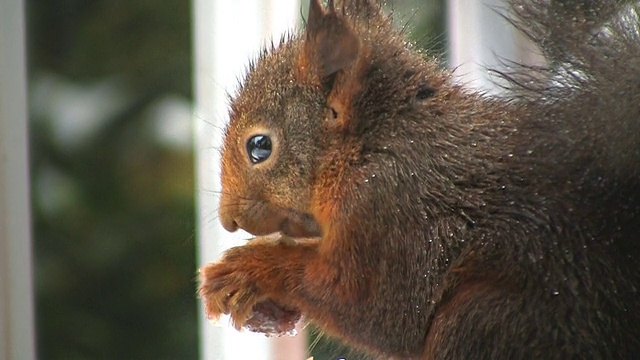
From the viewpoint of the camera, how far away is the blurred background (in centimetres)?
166

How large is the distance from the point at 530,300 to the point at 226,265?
0.39m

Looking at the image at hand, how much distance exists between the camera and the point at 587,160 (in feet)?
3.22

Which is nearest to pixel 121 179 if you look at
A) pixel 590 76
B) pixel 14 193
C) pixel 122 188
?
pixel 122 188

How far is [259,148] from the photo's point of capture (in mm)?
1163

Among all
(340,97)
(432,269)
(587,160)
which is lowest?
(432,269)

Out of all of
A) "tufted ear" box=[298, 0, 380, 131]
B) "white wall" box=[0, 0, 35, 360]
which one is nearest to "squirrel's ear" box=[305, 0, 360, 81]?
"tufted ear" box=[298, 0, 380, 131]

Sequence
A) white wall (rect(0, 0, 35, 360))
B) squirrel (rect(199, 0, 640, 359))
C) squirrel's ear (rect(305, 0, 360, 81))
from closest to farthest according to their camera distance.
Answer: squirrel (rect(199, 0, 640, 359)) → squirrel's ear (rect(305, 0, 360, 81)) → white wall (rect(0, 0, 35, 360))

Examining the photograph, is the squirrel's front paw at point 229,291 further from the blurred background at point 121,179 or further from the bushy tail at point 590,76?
the blurred background at point 121,179

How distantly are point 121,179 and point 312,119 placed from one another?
741 millimetres

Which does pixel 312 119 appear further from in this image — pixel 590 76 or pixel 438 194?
pixel 590 76

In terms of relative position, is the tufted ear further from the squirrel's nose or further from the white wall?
the white wall

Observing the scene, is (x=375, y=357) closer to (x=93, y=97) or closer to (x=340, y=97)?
(x=340, y=97)

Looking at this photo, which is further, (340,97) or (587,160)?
(340,97)

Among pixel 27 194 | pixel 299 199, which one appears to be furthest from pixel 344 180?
pixel 27 194
